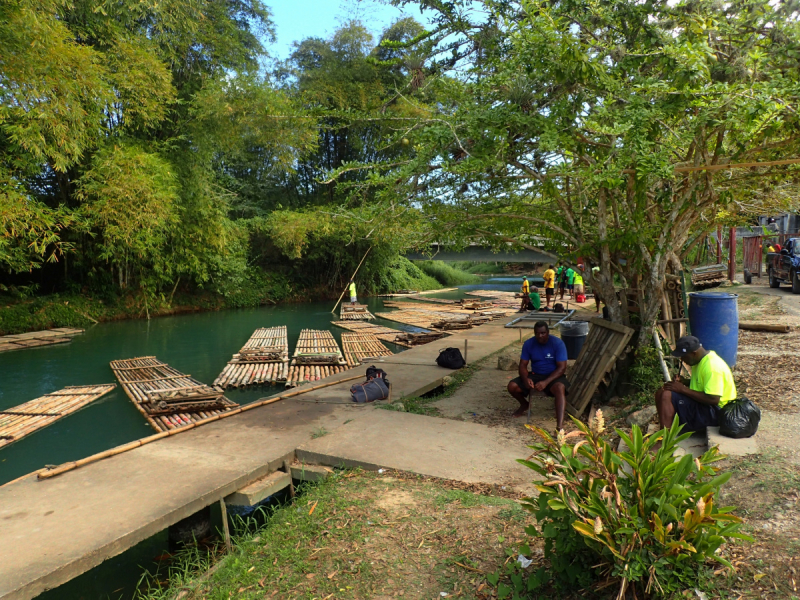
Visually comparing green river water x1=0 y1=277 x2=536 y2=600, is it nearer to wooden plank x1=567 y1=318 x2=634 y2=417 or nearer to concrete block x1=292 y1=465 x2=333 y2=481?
concrete block x1=292 y1=465 x2=333 y2=481

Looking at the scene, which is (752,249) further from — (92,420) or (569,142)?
(92,420)

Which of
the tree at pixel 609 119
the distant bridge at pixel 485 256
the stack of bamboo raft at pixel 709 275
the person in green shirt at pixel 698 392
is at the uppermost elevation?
the tree at pixel 609 119

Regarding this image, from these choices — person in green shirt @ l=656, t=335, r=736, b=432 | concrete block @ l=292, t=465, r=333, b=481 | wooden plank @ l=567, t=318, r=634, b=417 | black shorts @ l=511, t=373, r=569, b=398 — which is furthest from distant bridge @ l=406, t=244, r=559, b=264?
concrete block @ l=292, t=465, r=333, b=481

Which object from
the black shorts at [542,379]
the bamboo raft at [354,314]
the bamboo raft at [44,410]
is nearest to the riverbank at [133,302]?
the bamboo raft at [354,314]

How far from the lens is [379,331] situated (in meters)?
14.6

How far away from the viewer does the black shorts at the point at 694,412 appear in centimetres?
400

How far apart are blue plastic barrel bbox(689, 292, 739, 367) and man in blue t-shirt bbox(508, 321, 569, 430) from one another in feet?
6.24

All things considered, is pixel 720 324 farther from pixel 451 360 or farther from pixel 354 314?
pixel 354 314

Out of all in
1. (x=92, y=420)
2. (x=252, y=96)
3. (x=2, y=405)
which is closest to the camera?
(x=92, y=420)

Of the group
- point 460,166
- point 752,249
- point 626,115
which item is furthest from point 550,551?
point 752,249

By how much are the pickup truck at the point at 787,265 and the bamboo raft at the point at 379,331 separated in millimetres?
10493

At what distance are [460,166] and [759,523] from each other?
3.18 metres

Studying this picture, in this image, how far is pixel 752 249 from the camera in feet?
65.7

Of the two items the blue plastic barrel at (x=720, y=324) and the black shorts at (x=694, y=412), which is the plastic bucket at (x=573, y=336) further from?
the black shorts at (x=694, y=412)
